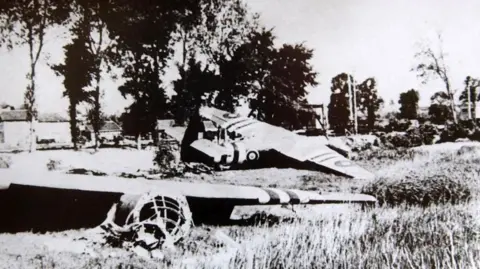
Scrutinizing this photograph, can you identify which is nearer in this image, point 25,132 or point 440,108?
point 25,132

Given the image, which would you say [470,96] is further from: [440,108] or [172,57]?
[172,57]

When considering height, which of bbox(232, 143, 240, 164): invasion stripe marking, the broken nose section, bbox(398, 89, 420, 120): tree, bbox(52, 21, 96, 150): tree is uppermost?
bbox(52, 21, 96, 150): tree

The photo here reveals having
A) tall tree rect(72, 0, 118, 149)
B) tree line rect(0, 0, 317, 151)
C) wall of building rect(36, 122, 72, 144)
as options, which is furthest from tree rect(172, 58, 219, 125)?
wall of building rect(36, 122, 72, 144)

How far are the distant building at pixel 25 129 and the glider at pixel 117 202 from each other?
0.31ft

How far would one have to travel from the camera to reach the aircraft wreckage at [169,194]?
131cm

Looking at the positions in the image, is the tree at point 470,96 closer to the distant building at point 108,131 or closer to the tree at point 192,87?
the tree at point 192,87

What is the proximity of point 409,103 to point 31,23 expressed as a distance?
1341 mm

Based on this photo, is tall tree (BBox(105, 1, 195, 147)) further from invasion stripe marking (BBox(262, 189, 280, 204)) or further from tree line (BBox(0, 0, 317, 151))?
invasion stripe marking (BBox(262, 189, 280, 204))

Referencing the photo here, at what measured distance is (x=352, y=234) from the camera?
1.41 metres

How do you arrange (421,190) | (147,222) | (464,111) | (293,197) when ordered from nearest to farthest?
(147,222), (293,197), (421,190), (464,111)

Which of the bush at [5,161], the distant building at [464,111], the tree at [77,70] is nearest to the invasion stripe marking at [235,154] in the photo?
the tree at [77,70]

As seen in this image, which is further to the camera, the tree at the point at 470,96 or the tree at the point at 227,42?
the tree at the point at 470,96

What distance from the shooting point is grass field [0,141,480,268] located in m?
1.26

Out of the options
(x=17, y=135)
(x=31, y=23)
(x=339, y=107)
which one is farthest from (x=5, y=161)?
(x=339, y=107)
